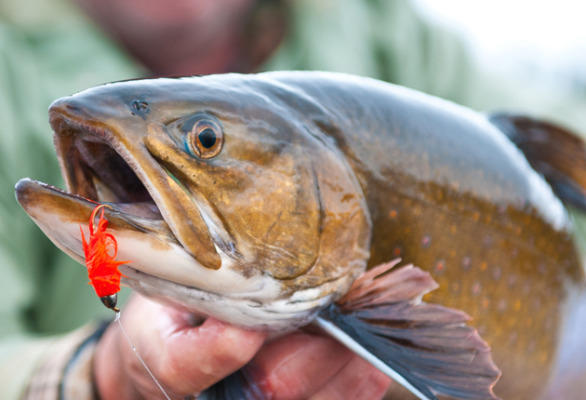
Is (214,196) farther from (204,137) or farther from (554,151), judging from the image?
(554,151)

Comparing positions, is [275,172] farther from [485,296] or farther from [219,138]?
[485,296]

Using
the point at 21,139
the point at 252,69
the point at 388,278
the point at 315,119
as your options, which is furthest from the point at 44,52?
the point at 388,278

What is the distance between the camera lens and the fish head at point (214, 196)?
53 centimetres

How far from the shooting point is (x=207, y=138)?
59cm

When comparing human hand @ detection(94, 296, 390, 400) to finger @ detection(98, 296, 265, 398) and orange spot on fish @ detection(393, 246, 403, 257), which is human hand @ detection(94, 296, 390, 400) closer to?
finger @ detection(98, 296, 265, 398)

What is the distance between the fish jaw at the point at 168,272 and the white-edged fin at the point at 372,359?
0.10ft

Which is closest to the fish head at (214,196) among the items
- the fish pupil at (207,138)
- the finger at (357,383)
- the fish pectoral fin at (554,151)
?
the fish pupil at (207,138)

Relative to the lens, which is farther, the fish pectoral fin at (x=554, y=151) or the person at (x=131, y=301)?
the fish pectoral fin at (x=554, y=151)

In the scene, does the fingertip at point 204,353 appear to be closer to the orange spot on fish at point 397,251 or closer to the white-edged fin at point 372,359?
the white-edged fin at point 372,359

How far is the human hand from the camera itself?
65cm

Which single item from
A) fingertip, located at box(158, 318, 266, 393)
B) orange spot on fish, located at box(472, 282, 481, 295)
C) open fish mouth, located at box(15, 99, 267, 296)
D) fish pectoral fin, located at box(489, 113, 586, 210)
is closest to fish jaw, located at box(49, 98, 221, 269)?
open fish mouth, located at box(15, 99, 267, 296)

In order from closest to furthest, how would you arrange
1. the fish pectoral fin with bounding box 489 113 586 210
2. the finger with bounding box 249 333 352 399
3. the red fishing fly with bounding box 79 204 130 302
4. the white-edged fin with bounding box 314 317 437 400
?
1. the red fishing fly with bounding box 79 204 130 302
2. the white-edged fin with bounding box 314 317 437 400
3. the finger with bounding box 249 333 352 399
4. the fish pectoral fin with bounding box 489 113 586 210

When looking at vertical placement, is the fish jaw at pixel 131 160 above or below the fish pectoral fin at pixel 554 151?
above

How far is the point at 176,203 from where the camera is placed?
0.53m
